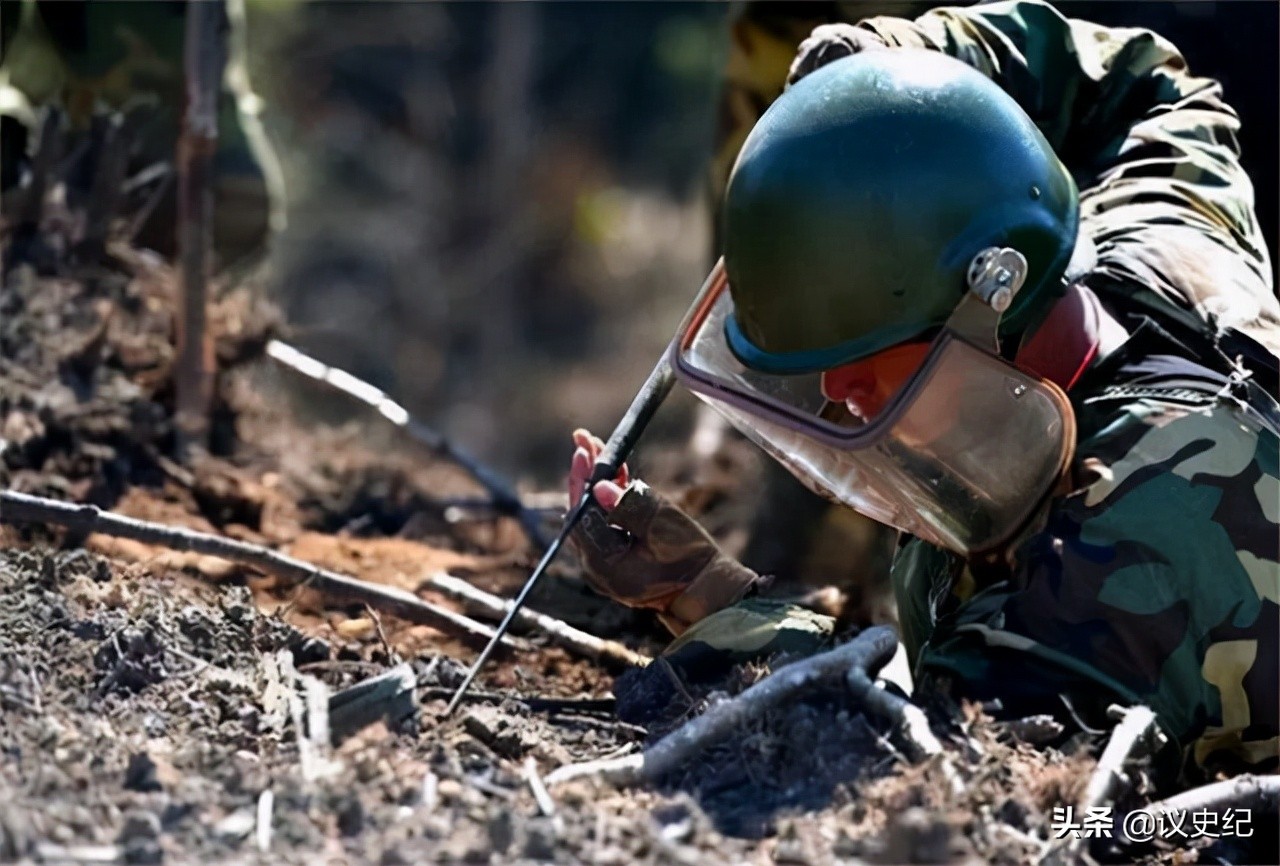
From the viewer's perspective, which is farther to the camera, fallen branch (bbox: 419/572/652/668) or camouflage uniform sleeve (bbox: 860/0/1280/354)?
fallen branch (bbox: 419/572/652/668)

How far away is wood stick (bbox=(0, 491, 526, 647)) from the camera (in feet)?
11.7

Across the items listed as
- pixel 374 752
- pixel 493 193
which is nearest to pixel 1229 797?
pixel 374 752

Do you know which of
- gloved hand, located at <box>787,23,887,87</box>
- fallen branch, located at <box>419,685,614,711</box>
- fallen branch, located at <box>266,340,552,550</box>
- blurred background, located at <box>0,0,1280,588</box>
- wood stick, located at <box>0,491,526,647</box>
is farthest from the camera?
blurred background, located at <box>0,0,1280,588</box>

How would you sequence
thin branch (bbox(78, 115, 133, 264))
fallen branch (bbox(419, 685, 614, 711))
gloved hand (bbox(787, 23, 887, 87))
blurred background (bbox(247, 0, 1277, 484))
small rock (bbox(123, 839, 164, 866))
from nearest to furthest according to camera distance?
small rock (bbox(123, 839, 164, 866)) → fallen branch (bbox(419, 685, 614, 711)) → gloved hand (bbox(787, 23, 887, 87)) → thin branch (bbox(78, 115, 133, 264)) → blurred background (bbox(247, 0, 1277, 484))

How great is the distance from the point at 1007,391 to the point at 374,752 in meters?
1.06

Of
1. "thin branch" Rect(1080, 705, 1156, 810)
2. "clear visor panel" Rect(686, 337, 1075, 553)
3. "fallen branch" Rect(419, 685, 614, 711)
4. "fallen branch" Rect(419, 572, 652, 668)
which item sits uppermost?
"clear visor panel" Rect(686, 337, 1075, 553)

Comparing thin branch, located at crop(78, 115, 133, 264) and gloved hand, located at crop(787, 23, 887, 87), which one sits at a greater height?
gloved hand, located at crop(787, 23, 887, 87)

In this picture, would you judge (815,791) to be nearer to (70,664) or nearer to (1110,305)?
(1110,305)

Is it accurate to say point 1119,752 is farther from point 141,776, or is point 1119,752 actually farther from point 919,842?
point 141,776

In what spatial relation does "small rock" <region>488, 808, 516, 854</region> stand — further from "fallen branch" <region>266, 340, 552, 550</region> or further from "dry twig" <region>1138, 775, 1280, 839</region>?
"fallen branch" <region>266, 340, 552, 550</region>

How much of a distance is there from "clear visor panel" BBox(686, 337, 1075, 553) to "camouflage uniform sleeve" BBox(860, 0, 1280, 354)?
36cm

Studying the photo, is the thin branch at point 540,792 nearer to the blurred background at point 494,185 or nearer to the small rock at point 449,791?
the small rock at point 449,791

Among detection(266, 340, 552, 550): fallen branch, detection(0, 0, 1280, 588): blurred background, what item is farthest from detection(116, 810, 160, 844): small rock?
detection(0, 0, 1280, 588): blurred background

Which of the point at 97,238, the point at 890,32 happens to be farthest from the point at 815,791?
the point at 97,238
